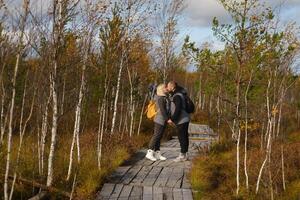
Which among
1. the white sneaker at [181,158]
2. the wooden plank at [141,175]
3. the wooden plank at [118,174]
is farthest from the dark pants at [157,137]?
the wooden plank at [118,174]

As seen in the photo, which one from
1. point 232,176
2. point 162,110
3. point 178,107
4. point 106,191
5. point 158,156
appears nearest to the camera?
point 106,191

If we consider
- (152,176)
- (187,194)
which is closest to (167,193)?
(187,194)

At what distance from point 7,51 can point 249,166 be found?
5.60m

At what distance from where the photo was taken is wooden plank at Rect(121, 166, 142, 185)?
329 inches

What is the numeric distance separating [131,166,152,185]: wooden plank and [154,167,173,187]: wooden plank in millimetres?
281

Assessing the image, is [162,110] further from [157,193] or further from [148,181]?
[157,193]

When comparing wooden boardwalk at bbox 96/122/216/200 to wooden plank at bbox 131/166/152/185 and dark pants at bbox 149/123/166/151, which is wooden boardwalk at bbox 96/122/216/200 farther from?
dark pants at bbox 149/123/166/151

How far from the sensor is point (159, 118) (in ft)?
33.7

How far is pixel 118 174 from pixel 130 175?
252 mm

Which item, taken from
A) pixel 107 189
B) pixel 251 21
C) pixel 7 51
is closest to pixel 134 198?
pixel 107 189

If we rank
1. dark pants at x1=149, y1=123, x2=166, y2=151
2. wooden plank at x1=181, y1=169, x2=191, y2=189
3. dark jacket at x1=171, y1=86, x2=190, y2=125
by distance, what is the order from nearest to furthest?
1. wooden plank at x1=181, y1=169, x2=191, y2=189
2. dark jacket at x1=171, y1=86, x2=190, y2=125
3. dark pants at x1=149, y1=123, x2=166, y2=151

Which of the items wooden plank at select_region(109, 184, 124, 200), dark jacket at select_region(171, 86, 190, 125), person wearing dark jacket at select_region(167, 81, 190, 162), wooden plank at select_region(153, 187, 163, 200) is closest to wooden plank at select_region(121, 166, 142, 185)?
wooden plank at select_region(109, 184, 124, 200)

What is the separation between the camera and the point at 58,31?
7242 mm

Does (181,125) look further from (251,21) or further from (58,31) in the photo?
(58,31)
